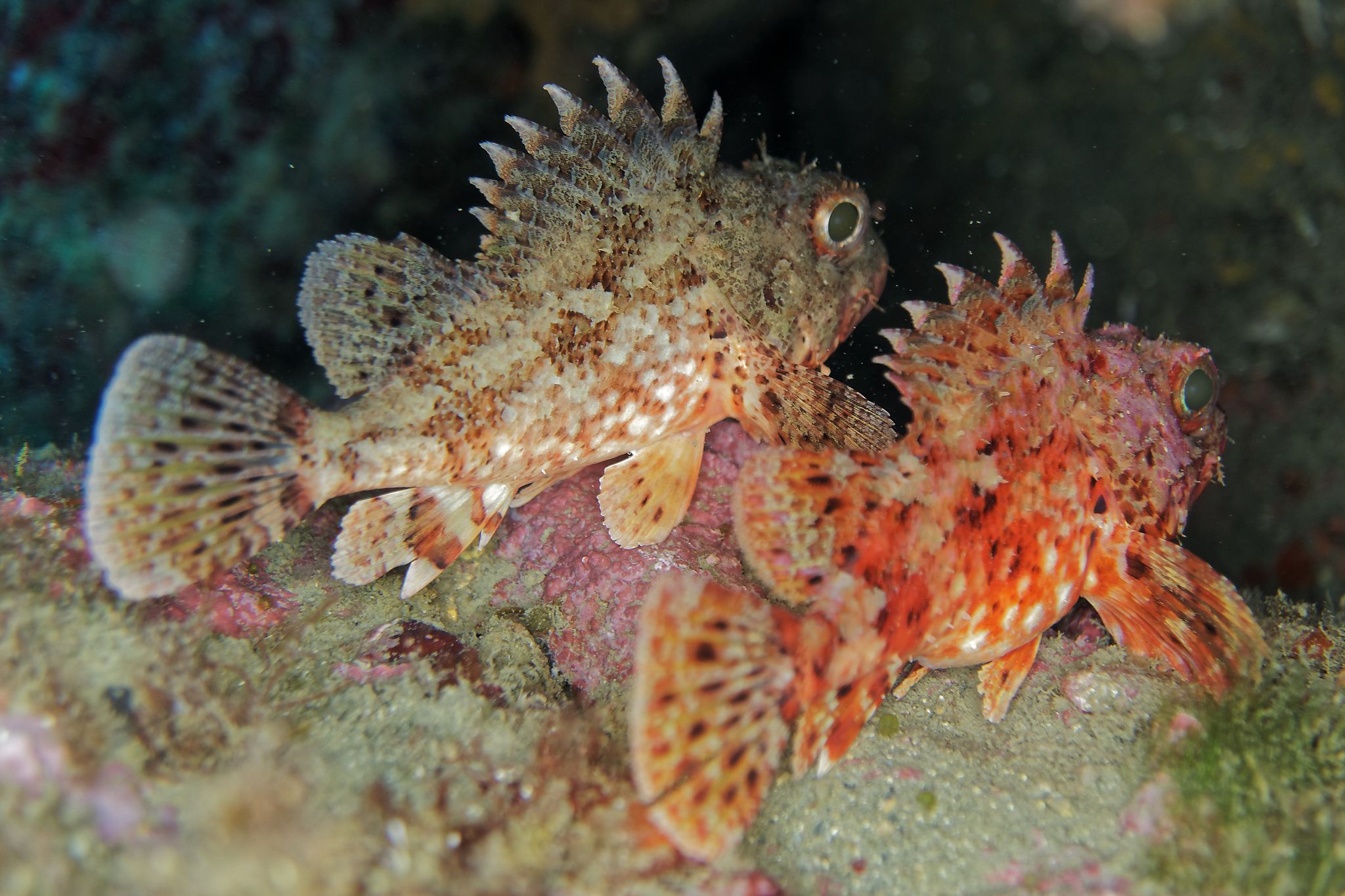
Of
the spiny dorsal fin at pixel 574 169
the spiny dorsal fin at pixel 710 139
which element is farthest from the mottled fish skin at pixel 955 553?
the spiny dorsal fin at pixel 574 169

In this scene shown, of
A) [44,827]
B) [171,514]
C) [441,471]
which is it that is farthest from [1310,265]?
[44,827]

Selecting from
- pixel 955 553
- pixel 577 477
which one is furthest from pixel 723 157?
pixel 955 553

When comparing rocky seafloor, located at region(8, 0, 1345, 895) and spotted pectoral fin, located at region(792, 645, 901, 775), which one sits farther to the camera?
spotted pectoral fin, located at region(792, 645, 901, 775)

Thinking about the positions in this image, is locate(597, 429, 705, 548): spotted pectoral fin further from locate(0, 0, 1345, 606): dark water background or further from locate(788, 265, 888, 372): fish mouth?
locate(0, 0, 1345, 606): dark water background

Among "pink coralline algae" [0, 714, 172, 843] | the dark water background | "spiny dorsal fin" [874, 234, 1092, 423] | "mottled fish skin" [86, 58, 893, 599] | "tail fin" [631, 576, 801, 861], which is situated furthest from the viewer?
the dark water background

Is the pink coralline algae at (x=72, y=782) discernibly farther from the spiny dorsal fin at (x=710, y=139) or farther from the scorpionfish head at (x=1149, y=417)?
the scorpionfish head at (x=1149, y=417)

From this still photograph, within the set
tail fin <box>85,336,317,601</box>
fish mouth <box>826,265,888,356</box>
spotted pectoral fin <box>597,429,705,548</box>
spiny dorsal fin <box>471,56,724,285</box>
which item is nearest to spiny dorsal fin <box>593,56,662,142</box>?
spiny dorsal fin <box>471,56,724,285</box>

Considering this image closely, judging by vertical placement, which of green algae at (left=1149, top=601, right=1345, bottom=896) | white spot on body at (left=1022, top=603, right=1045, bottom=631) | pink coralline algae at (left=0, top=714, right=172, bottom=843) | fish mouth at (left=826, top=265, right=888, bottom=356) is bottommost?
green algae at (left=1149, top=601, right=1345, bottom=896)
